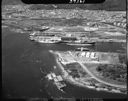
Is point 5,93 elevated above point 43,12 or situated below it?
below

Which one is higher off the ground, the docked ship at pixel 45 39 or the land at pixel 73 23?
the land at pixel 73 23

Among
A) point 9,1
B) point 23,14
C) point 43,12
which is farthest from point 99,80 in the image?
point 9,1

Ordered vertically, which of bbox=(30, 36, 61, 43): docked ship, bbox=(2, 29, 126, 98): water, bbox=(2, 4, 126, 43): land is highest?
bbox=(2, 4, 126, 43): land

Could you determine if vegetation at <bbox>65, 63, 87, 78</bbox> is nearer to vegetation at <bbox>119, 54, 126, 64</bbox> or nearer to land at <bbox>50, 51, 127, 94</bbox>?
land at <bbox>50, 51, 127, 94</bbox>

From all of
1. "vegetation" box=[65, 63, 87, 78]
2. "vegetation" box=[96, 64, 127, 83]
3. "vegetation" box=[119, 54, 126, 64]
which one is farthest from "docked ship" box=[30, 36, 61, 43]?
"vegetation" box=[119, 54, 126, 64]

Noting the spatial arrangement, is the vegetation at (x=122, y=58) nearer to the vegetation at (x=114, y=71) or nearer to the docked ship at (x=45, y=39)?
the vegetation at (x=114, y=71)

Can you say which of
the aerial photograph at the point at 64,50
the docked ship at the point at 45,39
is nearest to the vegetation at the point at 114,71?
the aerial photograph at the point at 64,50

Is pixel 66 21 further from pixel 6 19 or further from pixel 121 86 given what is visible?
pixel 121 86

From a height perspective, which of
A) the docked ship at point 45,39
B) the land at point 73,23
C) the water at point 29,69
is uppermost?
the land at point 73,23
